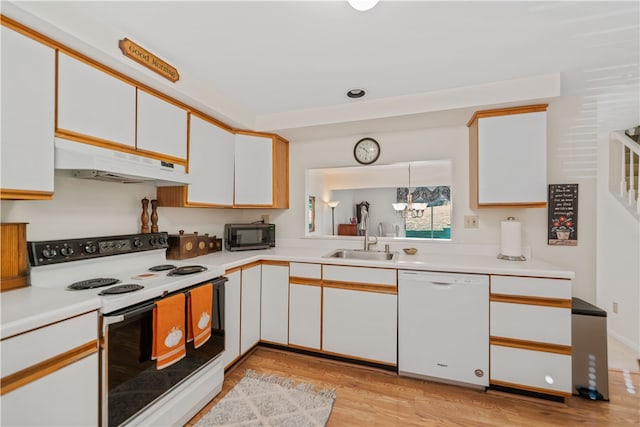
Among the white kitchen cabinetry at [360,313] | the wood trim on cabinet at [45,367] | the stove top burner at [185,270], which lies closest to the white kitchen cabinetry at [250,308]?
the stove top burner at [185,270]

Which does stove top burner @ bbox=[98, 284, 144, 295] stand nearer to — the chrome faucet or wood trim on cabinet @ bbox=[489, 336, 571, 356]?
the chrome faucet

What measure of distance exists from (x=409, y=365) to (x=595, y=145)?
2.39 meters

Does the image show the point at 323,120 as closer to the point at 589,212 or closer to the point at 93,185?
the point at 93,185

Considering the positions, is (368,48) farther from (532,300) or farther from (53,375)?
(53,375)

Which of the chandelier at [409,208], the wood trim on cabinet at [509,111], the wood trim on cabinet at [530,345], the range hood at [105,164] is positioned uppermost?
the wood trim on cabinet at [509,111]

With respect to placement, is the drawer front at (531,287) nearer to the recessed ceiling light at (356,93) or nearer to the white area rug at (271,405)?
the white area rug at (271,405)

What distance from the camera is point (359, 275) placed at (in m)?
2.29

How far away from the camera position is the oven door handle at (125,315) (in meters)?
1.26

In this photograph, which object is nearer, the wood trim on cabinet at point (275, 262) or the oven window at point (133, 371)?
the oven window at point (133, 371)

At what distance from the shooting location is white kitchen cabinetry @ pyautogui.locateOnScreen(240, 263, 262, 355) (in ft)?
7.68

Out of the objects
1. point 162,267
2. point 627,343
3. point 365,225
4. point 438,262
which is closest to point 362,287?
point 438,262

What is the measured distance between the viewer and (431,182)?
2773 millimetres

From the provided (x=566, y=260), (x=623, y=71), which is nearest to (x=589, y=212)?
(x=566, y=260)

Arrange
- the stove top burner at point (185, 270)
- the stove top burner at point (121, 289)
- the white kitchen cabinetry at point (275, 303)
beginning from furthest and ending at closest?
the white kitchen cabinetry at point (275, 303) < the stove top burner at point (185, 270) < the stove top burner at point (121, 289)
